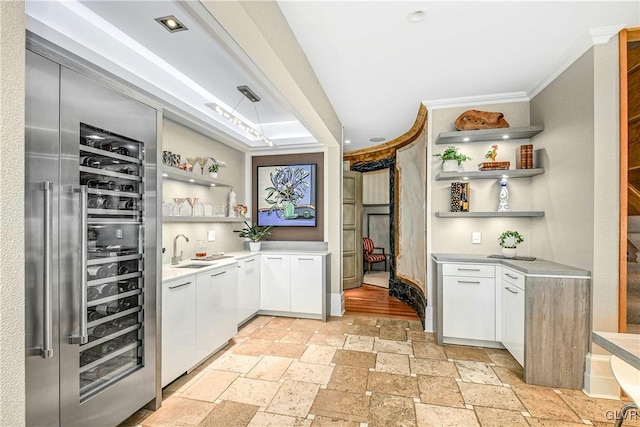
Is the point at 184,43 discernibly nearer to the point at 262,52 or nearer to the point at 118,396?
the point at 262,52

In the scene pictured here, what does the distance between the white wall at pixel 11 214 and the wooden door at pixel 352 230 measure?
5013 mm

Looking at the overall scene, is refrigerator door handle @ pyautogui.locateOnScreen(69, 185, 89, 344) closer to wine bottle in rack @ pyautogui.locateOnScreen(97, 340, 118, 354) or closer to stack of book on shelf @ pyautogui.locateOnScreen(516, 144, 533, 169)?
wine bottle in rack @ pyautogui.locateOnScreen(97, 340, 118, 354)

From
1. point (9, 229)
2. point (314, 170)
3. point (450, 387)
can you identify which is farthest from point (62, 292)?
point (314, 170)

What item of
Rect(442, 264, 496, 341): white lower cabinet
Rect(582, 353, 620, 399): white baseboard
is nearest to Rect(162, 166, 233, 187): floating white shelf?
Rect(442, 264, 496, 341): white lower cabinet

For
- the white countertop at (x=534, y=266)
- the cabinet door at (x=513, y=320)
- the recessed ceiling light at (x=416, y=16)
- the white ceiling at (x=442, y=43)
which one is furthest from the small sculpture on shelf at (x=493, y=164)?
the recessed ceiling light at (x=416, y=16)

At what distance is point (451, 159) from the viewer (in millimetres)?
3539

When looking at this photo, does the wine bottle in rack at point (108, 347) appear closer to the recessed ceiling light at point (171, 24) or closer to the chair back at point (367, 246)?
the recessed ceiling light at point (171, 24)

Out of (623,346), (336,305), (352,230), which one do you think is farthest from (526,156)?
(352,230)

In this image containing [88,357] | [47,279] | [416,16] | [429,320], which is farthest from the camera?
[429,320]

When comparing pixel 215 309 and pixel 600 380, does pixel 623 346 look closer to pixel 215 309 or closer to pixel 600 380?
pixel 600 380

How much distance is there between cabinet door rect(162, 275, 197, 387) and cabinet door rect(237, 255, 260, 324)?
1.11m

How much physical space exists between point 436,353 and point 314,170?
2.82 meters

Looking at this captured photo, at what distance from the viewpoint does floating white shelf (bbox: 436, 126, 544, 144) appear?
3.21 meters

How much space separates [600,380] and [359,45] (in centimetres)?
316
